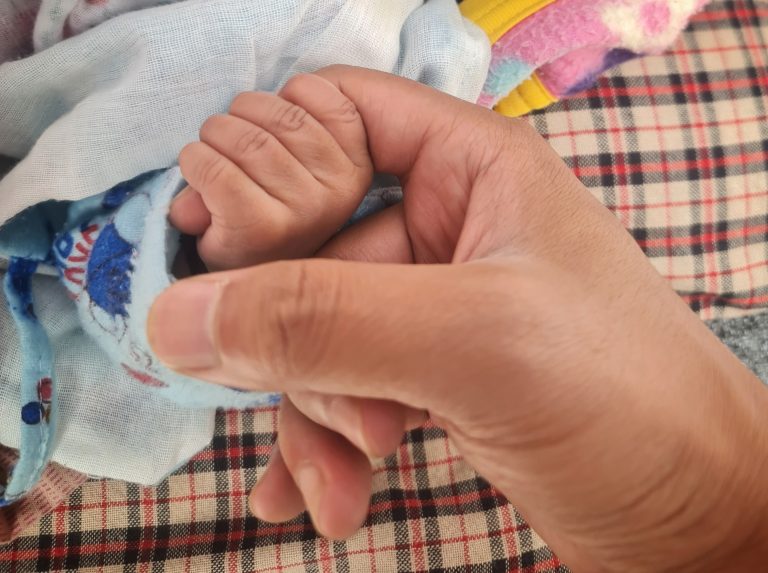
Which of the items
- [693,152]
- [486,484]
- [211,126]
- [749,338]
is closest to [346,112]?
[211,126]

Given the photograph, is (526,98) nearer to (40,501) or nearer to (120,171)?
(120,171)

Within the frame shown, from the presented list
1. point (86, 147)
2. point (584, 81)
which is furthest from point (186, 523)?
point (584, 81)

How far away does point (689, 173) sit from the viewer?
39.1 inches

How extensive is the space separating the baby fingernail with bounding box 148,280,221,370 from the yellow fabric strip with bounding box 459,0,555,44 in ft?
1.62

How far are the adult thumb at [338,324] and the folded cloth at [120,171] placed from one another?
158mm

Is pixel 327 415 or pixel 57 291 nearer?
pixel 327 415

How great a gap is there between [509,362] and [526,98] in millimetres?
504

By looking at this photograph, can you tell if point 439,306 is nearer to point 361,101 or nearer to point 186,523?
point 361,101

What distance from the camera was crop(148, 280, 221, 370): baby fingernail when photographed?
1.35ft

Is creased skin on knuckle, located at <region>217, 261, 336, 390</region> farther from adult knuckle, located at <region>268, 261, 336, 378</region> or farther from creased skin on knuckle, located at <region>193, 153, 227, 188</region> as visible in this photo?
creased skin on knuckle, located at <region>193, 153, 227, 188</region>

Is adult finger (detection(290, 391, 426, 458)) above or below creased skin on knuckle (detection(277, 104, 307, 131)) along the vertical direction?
below

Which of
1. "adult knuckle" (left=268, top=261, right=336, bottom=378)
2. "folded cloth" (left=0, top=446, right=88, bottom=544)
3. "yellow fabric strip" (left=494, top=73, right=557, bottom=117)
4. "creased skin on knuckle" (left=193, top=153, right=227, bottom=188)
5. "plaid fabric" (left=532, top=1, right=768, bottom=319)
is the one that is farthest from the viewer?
"plaid fabric" (left=532, top=1, right=768, bottom=319)

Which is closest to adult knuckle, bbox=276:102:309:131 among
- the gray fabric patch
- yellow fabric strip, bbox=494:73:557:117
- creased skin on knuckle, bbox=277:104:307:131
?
creased skin on knuckle, bbox=277:104:307:131

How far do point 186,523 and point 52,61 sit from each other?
1.68 ft
